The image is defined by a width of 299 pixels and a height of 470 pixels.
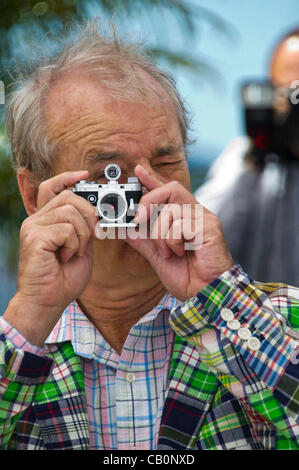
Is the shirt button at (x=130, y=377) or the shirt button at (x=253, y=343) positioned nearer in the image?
the shirt button at (x=253, y=343)

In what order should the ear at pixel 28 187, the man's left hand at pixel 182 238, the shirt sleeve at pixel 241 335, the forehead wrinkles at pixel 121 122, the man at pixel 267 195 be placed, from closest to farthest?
1. the shirt sleeve at pixel 241 335
2. the man's left hand at pixel 182 238
3. the forehead wrinkles at pixel 121 122
4. the ear at pixel 28 187
5. the man at pixel 267 195

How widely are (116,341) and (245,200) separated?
1.63 meters

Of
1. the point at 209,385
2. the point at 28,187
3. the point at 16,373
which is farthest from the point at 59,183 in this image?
the point at 209,385

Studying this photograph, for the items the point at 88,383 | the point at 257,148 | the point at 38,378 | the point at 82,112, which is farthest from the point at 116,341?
the point at 257,148

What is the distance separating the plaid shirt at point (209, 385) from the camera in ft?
3.50

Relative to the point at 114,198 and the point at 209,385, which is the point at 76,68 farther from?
the point at 209,385

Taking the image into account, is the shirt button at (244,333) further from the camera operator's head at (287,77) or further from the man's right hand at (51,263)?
the camera operator's head at (287,77)

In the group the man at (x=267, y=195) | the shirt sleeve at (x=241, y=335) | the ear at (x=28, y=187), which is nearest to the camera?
the shirt sleeve at (x=241, y=335)

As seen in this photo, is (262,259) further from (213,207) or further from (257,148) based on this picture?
(257,148)

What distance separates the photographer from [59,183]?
1262mm

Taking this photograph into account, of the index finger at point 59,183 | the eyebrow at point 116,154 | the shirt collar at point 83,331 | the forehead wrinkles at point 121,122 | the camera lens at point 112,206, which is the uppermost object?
the forehead wrinkles at point 121,122

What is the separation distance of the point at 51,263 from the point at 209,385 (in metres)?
→ 0.40

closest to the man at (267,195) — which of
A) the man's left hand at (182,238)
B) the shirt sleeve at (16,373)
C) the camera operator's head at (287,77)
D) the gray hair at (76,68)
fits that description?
the camera operator's head at (287,77)

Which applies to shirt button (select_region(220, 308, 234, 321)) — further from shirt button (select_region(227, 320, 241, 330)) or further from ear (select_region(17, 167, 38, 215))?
ear (select_region(17, 167, 38, 215))
